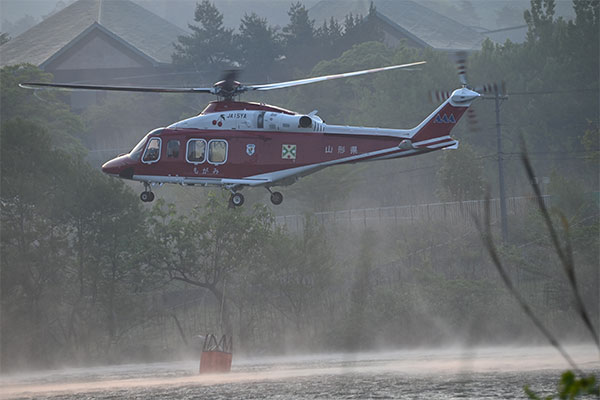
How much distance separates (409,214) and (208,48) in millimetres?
44565

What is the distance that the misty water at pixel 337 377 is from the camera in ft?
144

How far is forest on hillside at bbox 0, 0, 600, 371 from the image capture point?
6469cm

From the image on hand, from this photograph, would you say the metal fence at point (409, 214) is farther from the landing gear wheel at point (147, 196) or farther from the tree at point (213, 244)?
the landing gear wheel at point (147, 196)

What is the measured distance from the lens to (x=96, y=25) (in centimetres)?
11488

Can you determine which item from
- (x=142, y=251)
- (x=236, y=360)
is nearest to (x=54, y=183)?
(x=142, y=251)

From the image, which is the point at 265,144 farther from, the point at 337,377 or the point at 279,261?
the point at 279,261

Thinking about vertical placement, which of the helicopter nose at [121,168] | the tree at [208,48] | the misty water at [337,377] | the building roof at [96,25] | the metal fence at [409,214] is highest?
the building roof at [96,25]

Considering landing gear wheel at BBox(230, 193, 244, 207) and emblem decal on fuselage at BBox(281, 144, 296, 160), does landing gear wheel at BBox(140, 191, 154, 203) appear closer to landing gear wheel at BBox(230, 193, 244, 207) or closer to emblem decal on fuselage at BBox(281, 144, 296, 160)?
landing gear wheel at BBox(230, 193, 244, 207)

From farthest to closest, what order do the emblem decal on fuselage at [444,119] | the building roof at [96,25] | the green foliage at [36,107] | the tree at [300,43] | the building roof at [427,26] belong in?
the building roof at [427,26] → the building roof at [96,25] → the tree at [300,43] → the green foliage at [36,107] → the emblem decal on fuselage at [444,119]

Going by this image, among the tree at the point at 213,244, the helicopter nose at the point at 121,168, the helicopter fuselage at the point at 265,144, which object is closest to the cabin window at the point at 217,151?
the helicopter fuselage at the point at 265,144

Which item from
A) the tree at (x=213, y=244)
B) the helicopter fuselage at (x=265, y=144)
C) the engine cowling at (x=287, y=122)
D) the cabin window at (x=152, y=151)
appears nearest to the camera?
the helicopter fuselage at (x=265, y=144)

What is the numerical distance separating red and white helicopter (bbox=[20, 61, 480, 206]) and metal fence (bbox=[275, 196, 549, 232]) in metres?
40.4

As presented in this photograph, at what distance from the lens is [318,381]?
4969 cm

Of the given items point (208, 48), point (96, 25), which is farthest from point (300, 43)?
point (96, 25)
